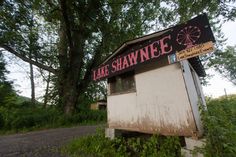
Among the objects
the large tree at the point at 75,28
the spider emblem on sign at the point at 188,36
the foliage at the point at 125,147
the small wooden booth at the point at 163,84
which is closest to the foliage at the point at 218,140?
the small wooden booth at the point at 163,84

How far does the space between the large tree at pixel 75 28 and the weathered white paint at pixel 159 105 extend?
6495 millimetres

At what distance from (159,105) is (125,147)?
200cm

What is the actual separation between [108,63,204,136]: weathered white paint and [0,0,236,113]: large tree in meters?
6.50

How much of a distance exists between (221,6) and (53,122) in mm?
13121

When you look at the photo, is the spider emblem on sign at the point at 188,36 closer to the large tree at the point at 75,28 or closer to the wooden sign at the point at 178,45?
the wooden sign at the point at 178,45

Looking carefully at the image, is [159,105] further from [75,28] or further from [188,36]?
[75,28]

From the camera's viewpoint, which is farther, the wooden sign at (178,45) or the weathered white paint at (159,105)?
the weathered white paint at (159,105)

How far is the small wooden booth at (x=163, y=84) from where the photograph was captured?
4059 mm

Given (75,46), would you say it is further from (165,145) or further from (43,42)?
(165,145)

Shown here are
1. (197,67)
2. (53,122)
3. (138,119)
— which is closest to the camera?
(138,119)

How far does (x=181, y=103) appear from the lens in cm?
437

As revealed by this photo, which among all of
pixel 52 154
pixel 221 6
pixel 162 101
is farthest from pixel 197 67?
pixel 52 154

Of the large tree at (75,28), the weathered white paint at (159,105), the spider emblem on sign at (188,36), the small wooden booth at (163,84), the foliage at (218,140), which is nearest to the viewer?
the foliage at (218,140)

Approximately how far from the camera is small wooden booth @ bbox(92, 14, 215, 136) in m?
4.06
